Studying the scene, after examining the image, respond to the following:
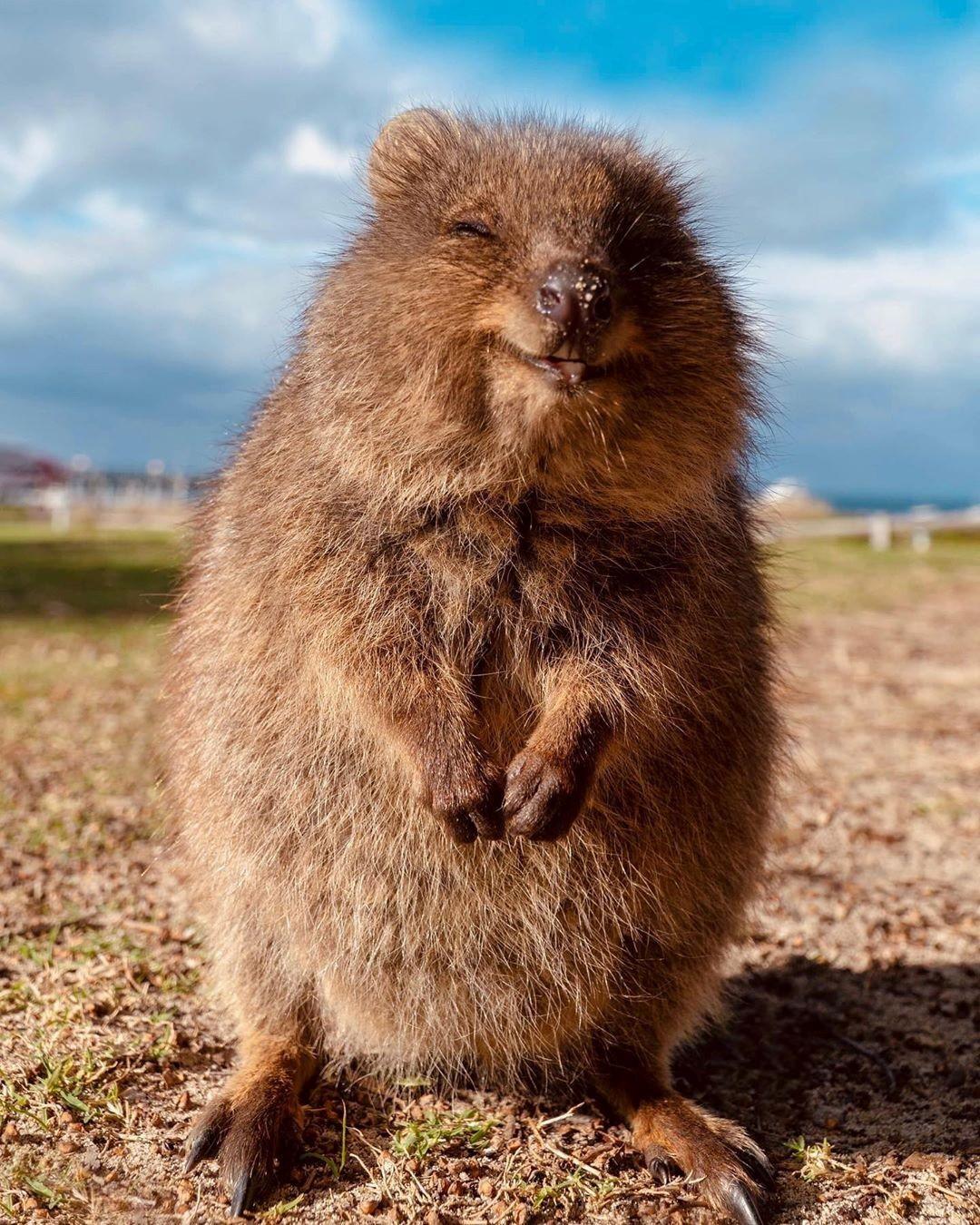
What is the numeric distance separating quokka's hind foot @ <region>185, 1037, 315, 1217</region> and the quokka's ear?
2465 millimetres

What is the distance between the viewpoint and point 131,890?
4.71 metres

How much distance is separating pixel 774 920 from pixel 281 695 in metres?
2.63

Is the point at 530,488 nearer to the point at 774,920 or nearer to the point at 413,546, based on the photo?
the point at 413,546

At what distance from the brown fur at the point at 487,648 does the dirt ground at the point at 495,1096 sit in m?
0.30

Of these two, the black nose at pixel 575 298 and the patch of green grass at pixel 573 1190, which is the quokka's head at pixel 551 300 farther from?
the patch of green grass at pixel 573 1190

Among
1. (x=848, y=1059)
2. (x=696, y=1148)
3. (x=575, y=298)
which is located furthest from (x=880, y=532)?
(x=575, y=298)

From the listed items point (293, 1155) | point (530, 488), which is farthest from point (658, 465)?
point (293, 1155)

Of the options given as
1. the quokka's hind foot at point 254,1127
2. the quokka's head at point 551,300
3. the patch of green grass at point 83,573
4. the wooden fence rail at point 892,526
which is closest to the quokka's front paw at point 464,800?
the quokka's head at point 551,300

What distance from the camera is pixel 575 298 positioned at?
8.43 ft

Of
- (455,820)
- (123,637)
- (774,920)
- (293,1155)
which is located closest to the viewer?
(455,820)

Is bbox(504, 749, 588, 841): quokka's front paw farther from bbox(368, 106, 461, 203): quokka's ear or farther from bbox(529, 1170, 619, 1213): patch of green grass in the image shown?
bbox(368, 106, 461, 203): quokka's ear

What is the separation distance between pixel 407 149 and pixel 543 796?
186 cm

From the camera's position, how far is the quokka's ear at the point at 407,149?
10.6 ft

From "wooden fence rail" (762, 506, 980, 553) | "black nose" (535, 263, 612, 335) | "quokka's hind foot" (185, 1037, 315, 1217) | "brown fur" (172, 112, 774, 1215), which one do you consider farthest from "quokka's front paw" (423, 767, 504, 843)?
"wooden fence rail" (762, 506, 980, 553)
